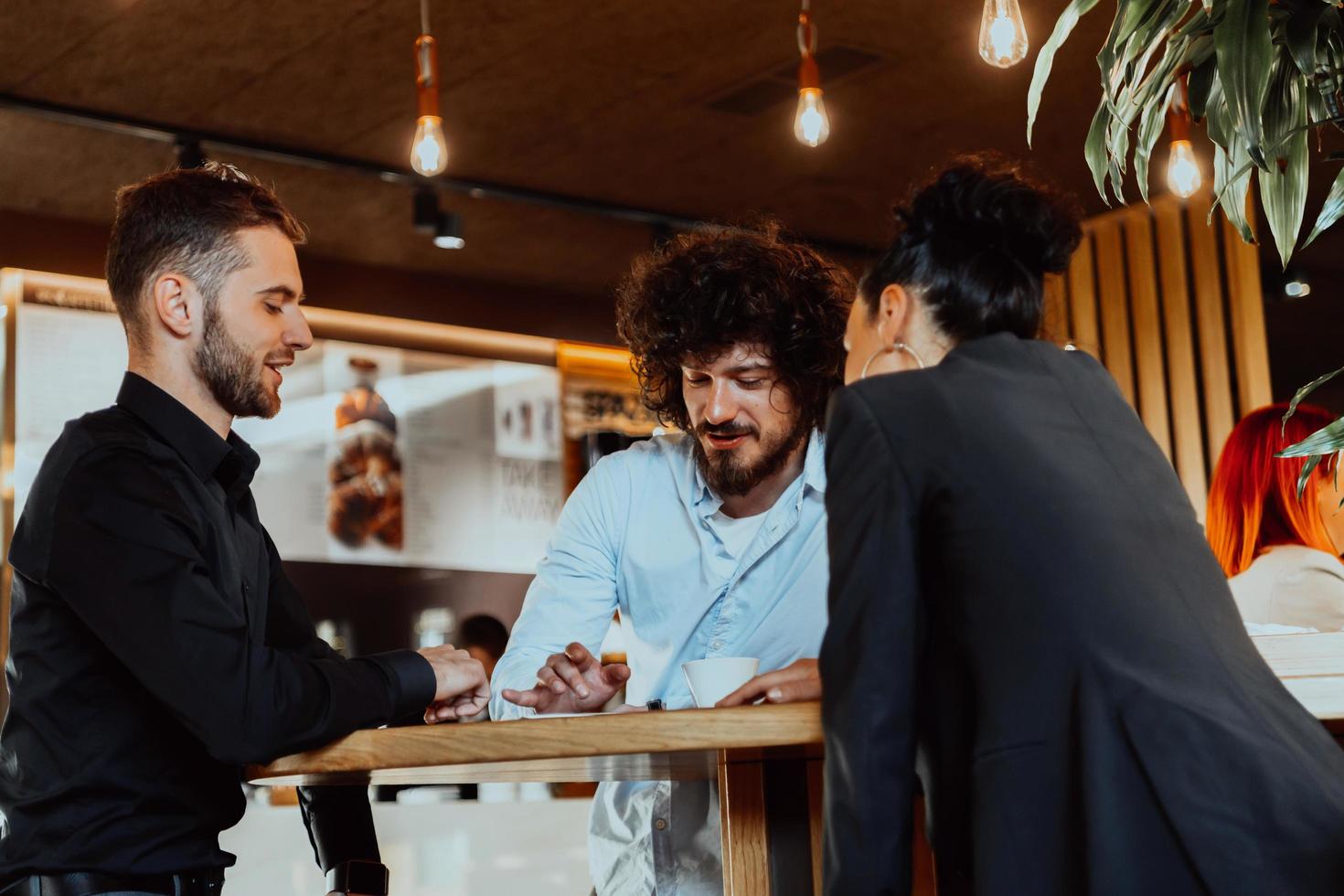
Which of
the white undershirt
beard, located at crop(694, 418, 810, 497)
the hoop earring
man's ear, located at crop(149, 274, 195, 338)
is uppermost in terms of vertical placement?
man's ear, located at crop(149, 274, 195, 338)

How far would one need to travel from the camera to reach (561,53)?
477cm

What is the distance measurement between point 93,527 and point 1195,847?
1184mm

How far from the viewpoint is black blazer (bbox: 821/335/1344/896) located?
3.71 feet

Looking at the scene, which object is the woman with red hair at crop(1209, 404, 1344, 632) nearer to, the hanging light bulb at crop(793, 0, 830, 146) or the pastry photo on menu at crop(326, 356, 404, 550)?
the hanging light bulb at crop(793, 0, 830, 146)

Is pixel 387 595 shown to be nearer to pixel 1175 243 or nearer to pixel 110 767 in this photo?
pixel 1175 243

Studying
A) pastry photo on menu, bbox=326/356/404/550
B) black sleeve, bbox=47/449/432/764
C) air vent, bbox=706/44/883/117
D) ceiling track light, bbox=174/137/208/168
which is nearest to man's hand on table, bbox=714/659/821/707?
Answer: black sleeve, bbox=47/449/432/764

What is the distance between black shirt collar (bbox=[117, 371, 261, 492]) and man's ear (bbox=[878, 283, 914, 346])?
83 cm

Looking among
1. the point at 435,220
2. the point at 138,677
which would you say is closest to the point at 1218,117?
the point at 138,677

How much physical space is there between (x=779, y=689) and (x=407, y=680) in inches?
21.0

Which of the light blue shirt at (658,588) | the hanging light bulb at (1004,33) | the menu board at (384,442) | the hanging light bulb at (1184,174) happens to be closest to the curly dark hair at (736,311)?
the light blue shirt at (658,588)

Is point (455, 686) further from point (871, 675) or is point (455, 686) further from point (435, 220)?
point (435, 220)

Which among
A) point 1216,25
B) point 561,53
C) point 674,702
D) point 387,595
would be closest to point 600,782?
point 674,702

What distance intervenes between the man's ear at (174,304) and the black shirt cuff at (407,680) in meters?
0.52

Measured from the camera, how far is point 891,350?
1.46 metres
